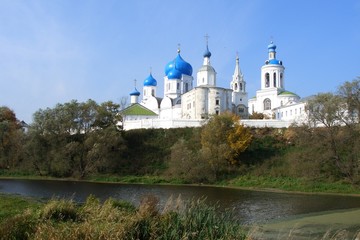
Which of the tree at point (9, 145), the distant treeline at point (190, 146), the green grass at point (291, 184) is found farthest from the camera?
the tree at point (9, 145)

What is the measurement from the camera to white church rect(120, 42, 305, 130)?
2174 inches

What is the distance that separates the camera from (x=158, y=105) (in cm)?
7056

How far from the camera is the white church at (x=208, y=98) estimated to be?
5522cm

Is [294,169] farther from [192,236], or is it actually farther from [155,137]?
[192,236]

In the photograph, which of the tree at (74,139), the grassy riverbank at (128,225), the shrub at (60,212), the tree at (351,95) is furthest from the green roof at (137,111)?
the grassy riverbank at (128,225)

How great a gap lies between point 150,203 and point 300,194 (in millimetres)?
22514

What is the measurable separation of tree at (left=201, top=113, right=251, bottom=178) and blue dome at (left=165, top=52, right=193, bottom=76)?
90.1ft

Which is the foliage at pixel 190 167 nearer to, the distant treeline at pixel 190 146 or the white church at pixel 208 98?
the distant treeline at pixel 190 146

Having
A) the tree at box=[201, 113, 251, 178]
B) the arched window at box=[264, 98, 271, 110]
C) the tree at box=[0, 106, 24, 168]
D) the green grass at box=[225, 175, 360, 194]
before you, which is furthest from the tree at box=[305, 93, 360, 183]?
the arched window at box=[264, 98, 271, 110]

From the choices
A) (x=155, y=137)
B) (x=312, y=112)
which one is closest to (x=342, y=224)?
(x=312, y=112)

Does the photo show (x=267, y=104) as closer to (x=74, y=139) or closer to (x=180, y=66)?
(x=180, y=66)

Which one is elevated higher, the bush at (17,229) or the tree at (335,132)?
the tree at (335,132)

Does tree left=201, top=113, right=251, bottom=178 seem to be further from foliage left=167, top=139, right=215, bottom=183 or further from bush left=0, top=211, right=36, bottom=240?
bush left=0, top=211, right=36, bottom=240

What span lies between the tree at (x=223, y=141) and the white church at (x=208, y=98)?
1325 cm
